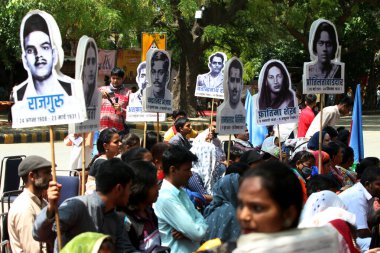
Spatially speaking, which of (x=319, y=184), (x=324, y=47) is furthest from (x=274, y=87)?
(x=319, y=184)

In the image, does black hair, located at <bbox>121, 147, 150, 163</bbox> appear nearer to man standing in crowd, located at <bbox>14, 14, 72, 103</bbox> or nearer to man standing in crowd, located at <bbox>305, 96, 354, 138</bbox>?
man standing in crowd, located at <bbox>14, 14, 72, 103</bbox>

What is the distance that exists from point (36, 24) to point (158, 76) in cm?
468

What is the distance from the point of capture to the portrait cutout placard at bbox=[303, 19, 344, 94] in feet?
32.5

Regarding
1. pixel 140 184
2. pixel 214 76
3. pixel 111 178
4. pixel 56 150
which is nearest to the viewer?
pixel 111 178

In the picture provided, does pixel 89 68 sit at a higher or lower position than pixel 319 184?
higher

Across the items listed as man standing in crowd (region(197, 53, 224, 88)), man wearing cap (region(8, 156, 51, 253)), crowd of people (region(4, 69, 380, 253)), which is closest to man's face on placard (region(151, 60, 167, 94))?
crowd of people (region(4, 69, 380, 253))

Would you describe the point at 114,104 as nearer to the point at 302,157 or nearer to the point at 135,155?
the point at 302,157

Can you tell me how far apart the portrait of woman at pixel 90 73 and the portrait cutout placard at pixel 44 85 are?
1.51 meters

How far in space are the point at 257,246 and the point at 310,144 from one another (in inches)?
280

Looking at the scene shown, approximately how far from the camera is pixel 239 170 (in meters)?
6.02

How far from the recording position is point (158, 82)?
34.1 ft

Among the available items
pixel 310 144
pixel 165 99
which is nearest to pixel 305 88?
pixel 310 144

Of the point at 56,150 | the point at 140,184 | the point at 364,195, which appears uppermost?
the point at 140,184

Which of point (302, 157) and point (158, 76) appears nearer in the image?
point (302, 157)
